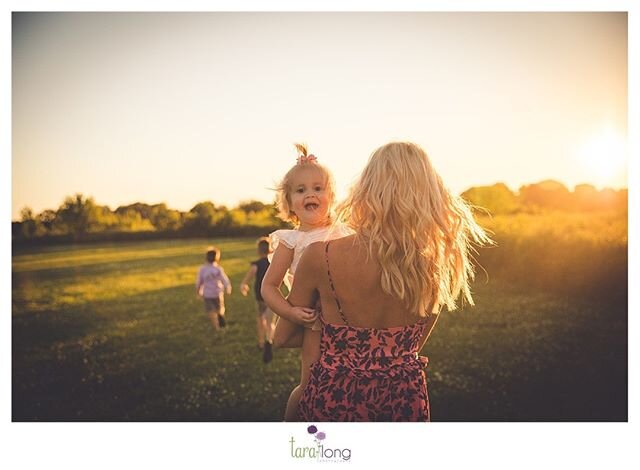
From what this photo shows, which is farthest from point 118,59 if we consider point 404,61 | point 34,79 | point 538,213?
point 538,213

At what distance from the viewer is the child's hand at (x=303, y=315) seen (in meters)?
2.10

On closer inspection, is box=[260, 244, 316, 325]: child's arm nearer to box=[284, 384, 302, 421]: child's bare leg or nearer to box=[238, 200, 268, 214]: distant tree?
box=[284, 384, 302, 421]: child's bare leg

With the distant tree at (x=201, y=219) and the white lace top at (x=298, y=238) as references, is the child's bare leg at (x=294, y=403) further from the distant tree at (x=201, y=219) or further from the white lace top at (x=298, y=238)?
the distant tree at (x=201, y=219)

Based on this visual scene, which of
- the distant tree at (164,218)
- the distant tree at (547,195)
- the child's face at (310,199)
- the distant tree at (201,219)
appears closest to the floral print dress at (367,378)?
the child's face at (310,199)

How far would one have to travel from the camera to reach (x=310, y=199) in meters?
2.48

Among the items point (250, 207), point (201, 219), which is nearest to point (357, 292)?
point (250, 207)

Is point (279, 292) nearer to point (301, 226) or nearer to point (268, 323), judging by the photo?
point (301, 226)

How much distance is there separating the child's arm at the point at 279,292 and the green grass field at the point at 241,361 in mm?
3356

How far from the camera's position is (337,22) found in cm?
459

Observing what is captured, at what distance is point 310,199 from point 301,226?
0.42 ft

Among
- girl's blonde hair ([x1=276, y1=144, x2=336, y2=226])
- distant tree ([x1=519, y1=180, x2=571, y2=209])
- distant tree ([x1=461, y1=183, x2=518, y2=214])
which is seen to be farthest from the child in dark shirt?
girl's blonde hair ([x1=276, y1=144, x2=336, y2=226])
